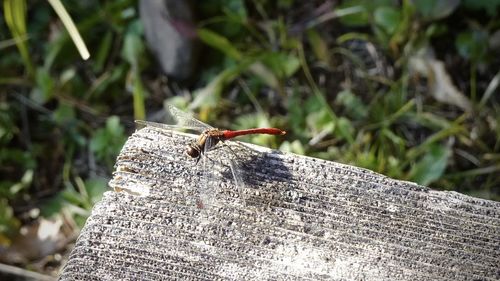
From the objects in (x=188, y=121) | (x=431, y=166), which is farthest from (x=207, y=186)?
(x=431, y=166)

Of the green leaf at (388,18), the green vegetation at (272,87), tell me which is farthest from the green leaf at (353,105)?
the green leaf at (388,18)

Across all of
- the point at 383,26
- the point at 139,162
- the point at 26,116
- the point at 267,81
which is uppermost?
the point at 383,26

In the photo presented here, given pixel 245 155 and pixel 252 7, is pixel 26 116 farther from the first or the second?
pixel 245 155

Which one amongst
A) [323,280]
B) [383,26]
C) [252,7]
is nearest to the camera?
[323,280]

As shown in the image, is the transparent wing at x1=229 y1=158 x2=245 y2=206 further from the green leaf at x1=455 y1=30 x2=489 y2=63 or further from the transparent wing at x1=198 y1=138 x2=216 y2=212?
the green leaf at x1=455 y1=30 x2=489 y2=63

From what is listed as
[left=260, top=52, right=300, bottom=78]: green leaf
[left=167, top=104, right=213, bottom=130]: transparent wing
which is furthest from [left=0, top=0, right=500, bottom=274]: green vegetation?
[left=167, top=104, right=213, bottom=130]: transparent wing

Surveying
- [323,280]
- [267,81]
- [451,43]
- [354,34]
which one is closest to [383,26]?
[354,34]

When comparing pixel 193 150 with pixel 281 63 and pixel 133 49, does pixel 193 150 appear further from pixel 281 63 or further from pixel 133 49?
pixel 133 49
